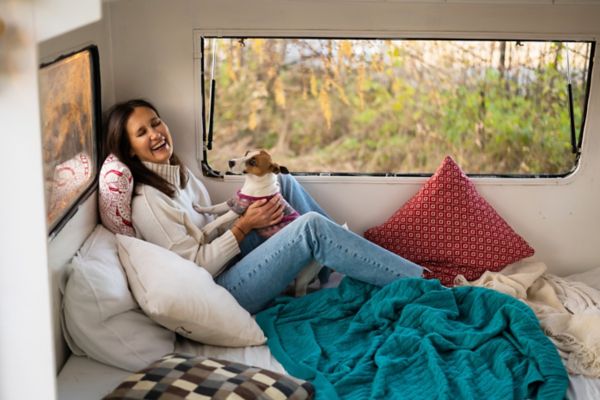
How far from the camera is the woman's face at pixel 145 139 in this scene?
361 cm

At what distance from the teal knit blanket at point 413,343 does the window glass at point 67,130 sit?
3.00ft

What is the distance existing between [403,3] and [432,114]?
7.53 feet

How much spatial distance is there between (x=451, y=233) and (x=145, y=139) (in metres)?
1.44

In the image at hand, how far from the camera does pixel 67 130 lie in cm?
322

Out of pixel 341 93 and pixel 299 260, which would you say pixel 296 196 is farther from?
pixel 341 93

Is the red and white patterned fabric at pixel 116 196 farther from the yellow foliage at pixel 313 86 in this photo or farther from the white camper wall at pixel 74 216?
the yellow foliage at pixel 313 86

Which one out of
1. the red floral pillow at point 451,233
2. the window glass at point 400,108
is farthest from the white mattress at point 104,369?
the window glass at point 400,108

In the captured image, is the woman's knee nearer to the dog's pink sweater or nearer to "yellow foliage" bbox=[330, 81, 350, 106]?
the dog's pink sweater

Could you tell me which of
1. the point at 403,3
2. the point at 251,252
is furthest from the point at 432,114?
the point at 251,252

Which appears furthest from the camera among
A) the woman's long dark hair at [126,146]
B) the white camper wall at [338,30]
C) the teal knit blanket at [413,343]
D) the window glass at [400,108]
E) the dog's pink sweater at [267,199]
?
the window glass at [400,108]

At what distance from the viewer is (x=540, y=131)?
5.49 m

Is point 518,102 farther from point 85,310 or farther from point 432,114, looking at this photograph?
point 85,310

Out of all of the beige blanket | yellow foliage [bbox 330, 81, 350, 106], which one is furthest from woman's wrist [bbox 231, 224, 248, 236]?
yellow foliage [bbox 330, 81, 350, 106]

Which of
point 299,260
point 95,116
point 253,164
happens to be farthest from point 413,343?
point 95,116
